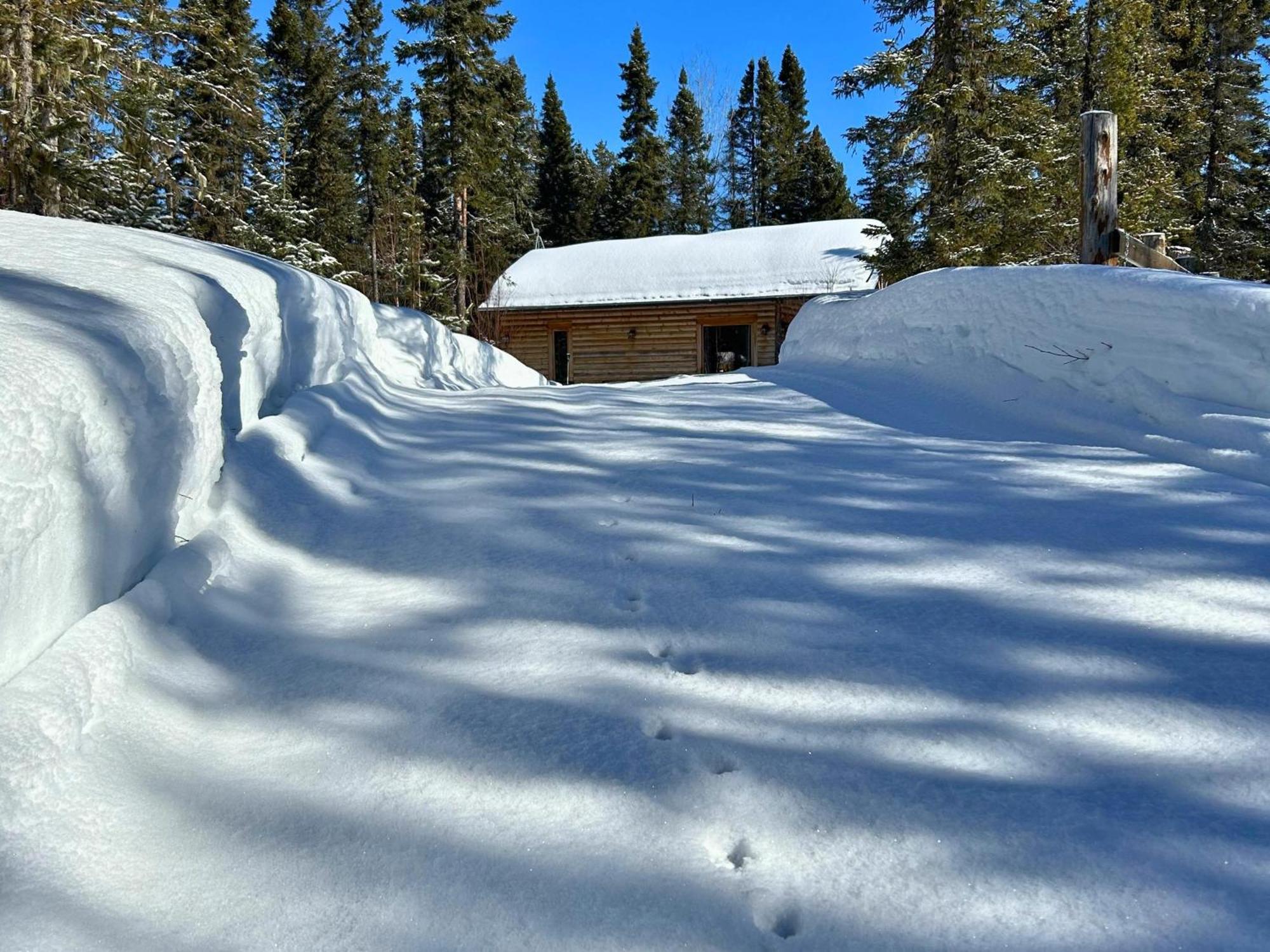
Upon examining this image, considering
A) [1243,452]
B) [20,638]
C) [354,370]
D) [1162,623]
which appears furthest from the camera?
[354,370]

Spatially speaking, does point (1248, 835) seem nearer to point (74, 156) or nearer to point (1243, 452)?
point (1243, 452)

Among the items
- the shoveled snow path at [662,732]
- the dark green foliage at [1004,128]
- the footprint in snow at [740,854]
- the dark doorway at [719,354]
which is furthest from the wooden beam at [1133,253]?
the dark doorway at [719,354]

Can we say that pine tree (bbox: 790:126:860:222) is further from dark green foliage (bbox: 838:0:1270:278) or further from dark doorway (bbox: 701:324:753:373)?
dark doorway (bbox: 701:324:753:373)

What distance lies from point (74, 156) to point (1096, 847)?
510 inches

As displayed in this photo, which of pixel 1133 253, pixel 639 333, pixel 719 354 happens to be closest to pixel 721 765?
pixel 1133 253

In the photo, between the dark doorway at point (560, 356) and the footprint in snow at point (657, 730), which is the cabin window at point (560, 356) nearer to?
the dark doorway at point (560, 356)

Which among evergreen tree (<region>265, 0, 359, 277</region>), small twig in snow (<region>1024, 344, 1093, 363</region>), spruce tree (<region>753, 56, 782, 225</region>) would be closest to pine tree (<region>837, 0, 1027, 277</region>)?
small twig in snow (<region>1024, 344, 1093, 363</region>)

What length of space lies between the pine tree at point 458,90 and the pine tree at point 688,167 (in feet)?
58.7

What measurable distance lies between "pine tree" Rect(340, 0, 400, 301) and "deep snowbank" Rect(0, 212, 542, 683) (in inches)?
1251

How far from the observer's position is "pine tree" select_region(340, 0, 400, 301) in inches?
1309

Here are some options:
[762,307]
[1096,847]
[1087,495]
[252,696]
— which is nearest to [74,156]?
[252,696]

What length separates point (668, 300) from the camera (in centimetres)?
2127

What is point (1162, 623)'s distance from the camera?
84.7 inches

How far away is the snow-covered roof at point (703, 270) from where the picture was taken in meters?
20.9
